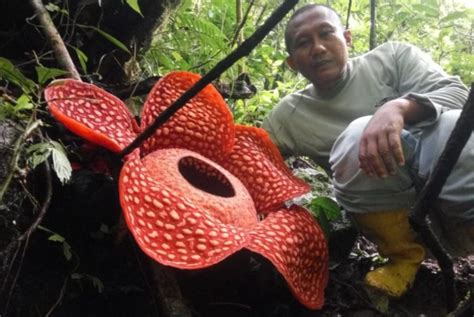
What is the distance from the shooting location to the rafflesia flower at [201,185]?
4.27 feet

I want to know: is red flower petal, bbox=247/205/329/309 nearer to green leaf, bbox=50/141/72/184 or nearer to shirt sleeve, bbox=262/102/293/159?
green leaf, bbox=50/141/72/184

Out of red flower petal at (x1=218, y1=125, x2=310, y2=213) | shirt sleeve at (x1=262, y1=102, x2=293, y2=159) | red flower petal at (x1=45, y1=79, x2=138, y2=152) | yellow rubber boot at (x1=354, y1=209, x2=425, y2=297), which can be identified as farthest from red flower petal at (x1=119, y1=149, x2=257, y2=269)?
shirt sleeve at (x1=262, y1=102, x2=293, y2=159)

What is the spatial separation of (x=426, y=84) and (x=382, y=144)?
76 cm

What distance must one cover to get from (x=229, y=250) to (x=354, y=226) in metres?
1.00

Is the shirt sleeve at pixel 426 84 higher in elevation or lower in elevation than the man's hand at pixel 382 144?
higher

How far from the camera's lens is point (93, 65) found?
226cm

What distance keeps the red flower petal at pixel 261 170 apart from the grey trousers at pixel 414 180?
0.19 meters

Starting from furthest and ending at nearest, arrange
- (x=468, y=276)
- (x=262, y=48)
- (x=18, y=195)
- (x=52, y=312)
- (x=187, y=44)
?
(x=262, y=48)
(x=187, y=44)
(x=468, y=276)
(x=52, y=312)
(x=18, y=195)

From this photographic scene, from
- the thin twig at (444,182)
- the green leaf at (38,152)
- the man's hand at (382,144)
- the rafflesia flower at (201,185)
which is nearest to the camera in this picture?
the thin twig at (444,182)

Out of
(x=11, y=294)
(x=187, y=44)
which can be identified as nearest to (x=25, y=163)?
(x=11, y=294)

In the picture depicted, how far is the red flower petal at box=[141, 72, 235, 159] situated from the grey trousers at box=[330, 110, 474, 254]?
0.46 m

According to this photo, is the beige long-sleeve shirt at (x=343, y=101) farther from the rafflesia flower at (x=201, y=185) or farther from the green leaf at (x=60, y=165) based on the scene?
the green leaf at (x=60, y=165)

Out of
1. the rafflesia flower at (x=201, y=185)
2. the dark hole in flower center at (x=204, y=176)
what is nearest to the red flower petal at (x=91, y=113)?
the rafflesia flower at (x=201, y=185)

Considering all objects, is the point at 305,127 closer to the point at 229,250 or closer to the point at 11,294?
the point at 229,250
